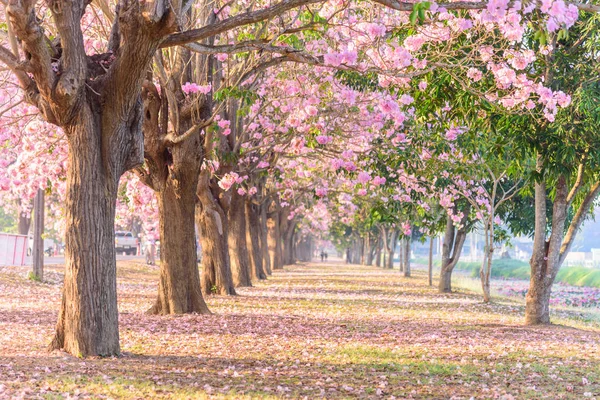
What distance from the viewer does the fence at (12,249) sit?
37219mm

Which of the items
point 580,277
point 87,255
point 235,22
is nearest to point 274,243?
point 580,277

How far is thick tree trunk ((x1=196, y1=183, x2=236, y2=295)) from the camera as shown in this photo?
22500 mm

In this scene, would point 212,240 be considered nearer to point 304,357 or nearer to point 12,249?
point 304,357

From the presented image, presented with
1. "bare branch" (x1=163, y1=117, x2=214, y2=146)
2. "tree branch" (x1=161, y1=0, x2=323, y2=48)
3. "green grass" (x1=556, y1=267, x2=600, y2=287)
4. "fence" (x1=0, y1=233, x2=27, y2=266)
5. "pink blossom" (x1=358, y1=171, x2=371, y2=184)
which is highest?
"tree branch" (x1=161, y1=0, x2=323, y2=48)

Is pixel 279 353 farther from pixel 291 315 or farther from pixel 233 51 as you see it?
pixel 291 315

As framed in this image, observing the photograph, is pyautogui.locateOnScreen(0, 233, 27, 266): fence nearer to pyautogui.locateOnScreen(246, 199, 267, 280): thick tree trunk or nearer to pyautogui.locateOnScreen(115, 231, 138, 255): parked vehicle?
pyautogui.locateOnScreen(246, 199, 267, 280): thick tree trunk

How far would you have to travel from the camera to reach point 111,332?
10586 mm

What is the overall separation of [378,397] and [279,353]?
141 inches

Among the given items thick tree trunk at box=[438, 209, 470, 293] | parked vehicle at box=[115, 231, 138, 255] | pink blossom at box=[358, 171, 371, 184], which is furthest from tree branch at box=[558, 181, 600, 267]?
parked vehicle at box=[115, 231, 138, 255]

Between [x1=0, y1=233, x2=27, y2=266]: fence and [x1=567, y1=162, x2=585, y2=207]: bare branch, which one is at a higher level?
[x1=567, y1=162, x2=585, y2=207]: bare branch

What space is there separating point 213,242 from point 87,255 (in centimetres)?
1236

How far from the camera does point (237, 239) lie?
94.2 ft

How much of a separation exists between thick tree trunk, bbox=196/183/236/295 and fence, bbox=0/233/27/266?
54.5ft

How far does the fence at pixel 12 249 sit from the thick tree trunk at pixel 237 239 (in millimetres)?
12947
